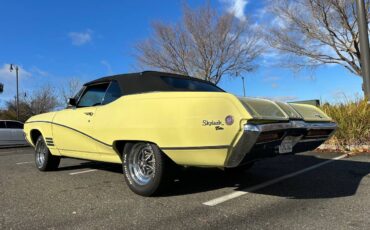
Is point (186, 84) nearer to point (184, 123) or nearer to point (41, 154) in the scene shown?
point (184, 123)

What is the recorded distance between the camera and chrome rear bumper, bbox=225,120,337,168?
3.89m

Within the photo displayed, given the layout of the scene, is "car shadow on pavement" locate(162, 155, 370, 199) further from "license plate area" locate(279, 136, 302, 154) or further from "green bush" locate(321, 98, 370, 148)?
"green bush" locate(321, 98, 370, 148)

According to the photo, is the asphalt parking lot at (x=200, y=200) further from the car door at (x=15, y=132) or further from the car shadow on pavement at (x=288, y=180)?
the car door at (x=15, y=132)

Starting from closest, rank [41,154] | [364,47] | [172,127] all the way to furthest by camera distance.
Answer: [172,127] → [41,154] → [364,47]

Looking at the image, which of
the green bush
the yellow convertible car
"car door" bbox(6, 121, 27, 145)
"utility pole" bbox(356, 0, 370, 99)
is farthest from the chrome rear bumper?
"car door" bbox(6, 121, 27, 145)

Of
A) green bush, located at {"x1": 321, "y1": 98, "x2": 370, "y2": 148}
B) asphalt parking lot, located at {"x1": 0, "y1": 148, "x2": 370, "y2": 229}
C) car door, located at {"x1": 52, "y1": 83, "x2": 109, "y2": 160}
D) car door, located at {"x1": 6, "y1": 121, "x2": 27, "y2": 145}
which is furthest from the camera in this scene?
car door, located at {"x1": 6, "y1": 121, "x2": 27, "y2": 145}

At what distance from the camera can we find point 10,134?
59.1ft

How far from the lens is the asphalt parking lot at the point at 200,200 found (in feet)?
12.3

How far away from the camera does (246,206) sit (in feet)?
14.1

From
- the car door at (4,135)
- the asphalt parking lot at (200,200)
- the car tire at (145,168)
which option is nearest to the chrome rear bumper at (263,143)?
the asphalt parking lot at (200,200)

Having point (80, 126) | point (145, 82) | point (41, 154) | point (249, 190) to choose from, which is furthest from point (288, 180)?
point (41, 154)

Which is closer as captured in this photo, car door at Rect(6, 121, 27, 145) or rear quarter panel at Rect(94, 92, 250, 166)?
rear quarter panel at Rect(94, 92, 250, 166)

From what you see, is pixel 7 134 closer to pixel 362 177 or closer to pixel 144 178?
pixel 144 178

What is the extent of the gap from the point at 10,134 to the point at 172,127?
52.0 ft
